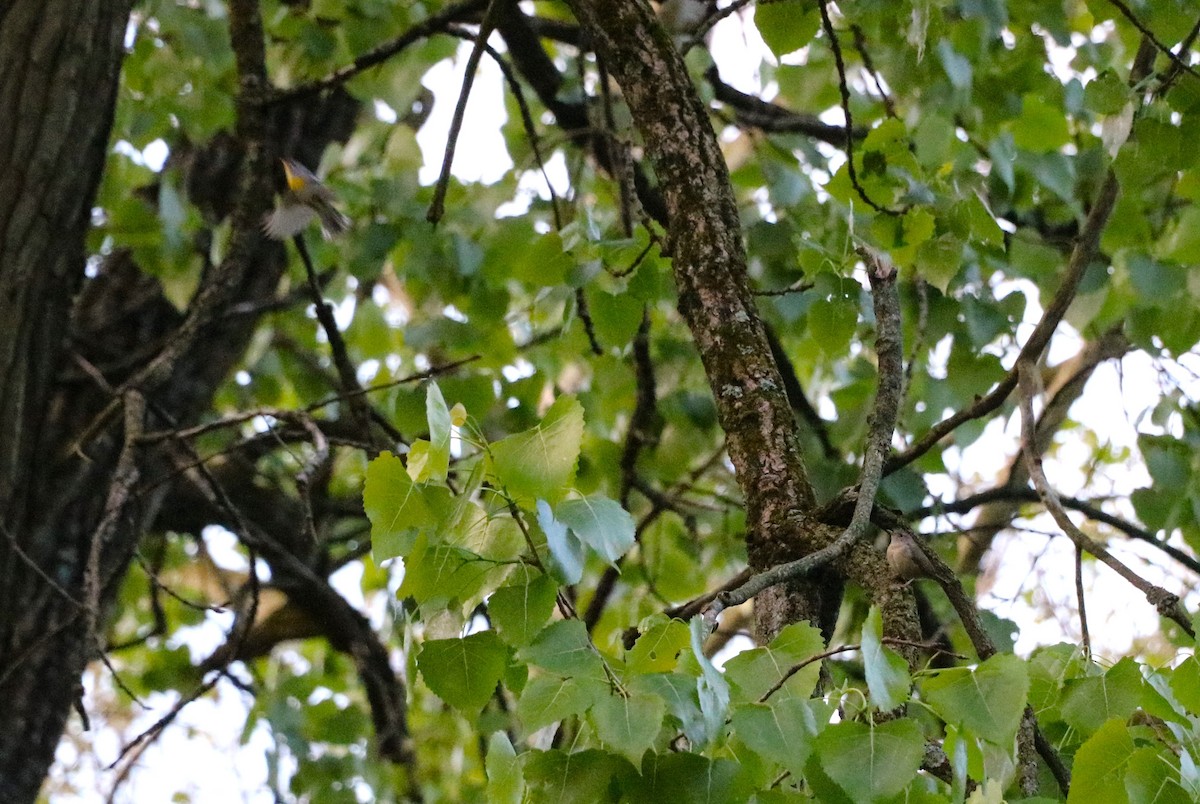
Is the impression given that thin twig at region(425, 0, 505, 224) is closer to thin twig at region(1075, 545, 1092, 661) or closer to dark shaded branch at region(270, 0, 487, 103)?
dark shaded branch at region(270, 0, 487, 103)

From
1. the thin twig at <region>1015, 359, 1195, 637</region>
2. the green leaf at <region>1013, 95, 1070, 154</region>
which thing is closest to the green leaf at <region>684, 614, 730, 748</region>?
the thin twig at <region>1015, 359, 1195, 637</region>

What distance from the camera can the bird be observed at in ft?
2.30

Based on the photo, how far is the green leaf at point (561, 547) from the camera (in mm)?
641

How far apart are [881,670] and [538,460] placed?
0.70ft

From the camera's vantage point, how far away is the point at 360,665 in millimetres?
2238

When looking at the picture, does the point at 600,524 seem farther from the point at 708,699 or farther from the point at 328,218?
the point at 328,218

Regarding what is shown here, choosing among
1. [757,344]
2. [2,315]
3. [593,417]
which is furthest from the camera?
[593,417]

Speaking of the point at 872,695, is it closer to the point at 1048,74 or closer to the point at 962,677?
the point at 962,677

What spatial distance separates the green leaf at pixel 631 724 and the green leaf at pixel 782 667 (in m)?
0.07

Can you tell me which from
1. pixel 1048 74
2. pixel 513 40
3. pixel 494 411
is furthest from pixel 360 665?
pixel 1048 74

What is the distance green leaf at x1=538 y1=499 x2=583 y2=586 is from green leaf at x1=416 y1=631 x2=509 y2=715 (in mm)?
73

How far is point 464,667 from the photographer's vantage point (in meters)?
0.69

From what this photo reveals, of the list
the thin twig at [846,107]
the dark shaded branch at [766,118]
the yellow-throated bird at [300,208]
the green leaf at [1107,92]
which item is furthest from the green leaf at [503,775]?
the dark shaded branch at [766,118]

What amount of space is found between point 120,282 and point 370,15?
0.76 meters
